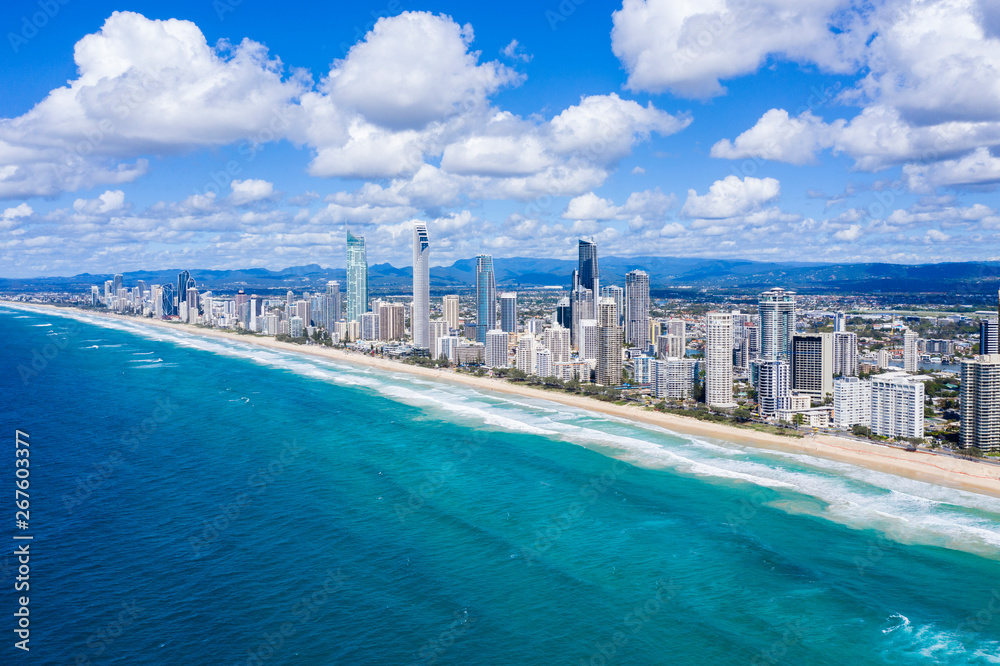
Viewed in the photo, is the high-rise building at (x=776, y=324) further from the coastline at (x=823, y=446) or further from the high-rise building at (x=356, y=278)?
the high-rise building at (x=356, y=278)

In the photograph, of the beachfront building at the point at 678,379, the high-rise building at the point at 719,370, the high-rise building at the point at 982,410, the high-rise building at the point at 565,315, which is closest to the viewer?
the high-rise building at the point at 982,410

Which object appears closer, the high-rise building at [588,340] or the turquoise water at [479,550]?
the turquoise water at [479,550]

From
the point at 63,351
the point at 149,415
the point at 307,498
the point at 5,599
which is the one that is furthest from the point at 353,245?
the point at 5,599

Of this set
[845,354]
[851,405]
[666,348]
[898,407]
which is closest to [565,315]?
[666,348]

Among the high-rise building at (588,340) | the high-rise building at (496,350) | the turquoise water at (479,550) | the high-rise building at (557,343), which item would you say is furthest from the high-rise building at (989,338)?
the high-rise building at (496,350)

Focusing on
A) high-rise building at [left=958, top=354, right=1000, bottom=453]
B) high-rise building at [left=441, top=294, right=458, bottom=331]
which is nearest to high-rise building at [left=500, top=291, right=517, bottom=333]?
high-rise building at [left=441, top=294, right=458, bottom=331]

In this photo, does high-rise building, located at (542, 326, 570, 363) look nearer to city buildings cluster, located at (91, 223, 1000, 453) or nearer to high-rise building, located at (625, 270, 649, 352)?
city buildings cluster, located at (91, 223, 1000, 453)
